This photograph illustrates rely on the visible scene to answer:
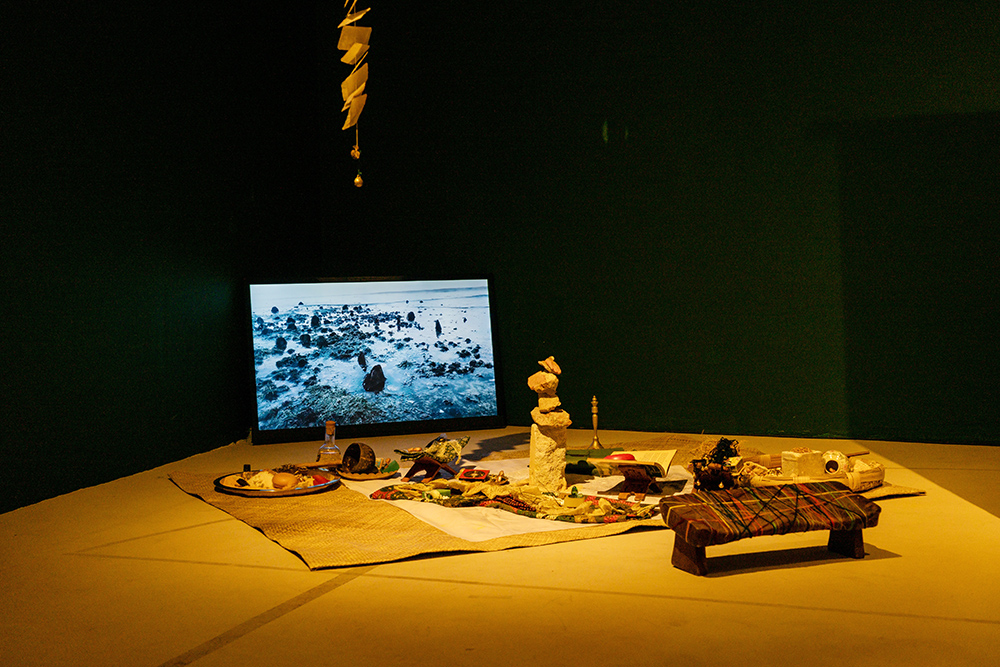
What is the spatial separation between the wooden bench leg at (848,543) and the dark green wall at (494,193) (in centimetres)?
250

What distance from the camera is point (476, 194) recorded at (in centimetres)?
619

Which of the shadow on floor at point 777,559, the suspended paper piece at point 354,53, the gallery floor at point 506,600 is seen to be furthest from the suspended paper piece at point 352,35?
the shadow on floor at point 777,559

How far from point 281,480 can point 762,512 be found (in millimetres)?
2230

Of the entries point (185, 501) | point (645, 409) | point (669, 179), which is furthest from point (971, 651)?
point (669, 179)

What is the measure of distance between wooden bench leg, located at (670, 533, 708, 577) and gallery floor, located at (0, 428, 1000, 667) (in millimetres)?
40

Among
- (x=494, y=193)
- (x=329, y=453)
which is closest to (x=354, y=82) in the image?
(x=329, y=453)

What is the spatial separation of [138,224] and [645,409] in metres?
3.38

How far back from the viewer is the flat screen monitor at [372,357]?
5320mm

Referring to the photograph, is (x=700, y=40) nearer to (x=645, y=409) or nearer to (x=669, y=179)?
(x=669, y=179)

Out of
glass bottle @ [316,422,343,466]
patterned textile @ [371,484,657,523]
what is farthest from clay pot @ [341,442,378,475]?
patterned textile @ [371,484,657,523]

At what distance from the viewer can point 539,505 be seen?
363cm

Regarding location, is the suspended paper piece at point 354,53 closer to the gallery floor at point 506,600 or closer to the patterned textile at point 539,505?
the patterned textile at point 539,505

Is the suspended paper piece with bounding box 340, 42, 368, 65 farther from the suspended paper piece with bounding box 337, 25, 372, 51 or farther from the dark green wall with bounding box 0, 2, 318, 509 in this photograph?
the dark green wall with bounding box 0, 2, 318, 509

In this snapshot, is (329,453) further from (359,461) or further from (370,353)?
(370,353)
